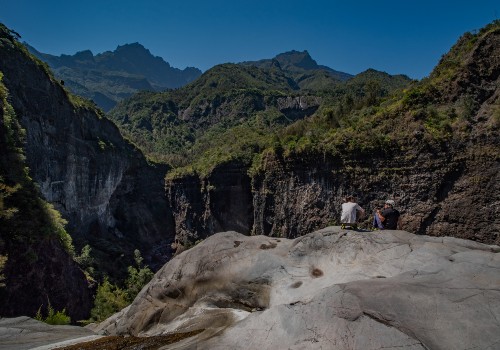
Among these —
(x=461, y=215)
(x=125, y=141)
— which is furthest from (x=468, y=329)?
(x=125, y=141)

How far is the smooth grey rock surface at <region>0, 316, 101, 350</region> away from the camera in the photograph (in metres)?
9.38

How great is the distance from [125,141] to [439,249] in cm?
8131

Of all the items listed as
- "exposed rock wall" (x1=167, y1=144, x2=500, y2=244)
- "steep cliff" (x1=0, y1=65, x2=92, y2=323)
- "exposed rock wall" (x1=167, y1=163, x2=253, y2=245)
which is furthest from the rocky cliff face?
"exposed rock wall" (x1=167, y1=144, x2=500, y2=244)

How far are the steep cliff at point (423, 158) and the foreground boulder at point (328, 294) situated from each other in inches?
921

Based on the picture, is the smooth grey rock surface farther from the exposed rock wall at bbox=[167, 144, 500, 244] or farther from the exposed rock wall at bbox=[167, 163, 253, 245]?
the exposed rock wall at bbox=[167, 163, 253, 245]

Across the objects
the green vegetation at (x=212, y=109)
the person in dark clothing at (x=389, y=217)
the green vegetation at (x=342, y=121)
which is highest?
the green vegetation at (x=212, y=109)

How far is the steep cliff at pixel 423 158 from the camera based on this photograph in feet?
97.3

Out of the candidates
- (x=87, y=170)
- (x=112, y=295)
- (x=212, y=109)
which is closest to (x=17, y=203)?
(x=112, y=295)

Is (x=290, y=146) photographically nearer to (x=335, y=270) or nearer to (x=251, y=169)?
(x=251, y=169)

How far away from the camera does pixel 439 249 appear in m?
9.16

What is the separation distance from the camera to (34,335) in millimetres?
10672

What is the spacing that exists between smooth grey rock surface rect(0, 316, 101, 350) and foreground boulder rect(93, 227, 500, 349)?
→ 1778 mm

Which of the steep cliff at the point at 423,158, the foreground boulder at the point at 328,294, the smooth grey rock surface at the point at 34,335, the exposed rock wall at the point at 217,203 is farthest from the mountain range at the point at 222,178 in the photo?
the smooth grey rock surface at the point at 34,335

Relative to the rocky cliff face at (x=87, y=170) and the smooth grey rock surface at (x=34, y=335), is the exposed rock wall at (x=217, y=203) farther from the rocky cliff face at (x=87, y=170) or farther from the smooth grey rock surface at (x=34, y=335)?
the smooth grey rock surface at (x=34, y=335)
